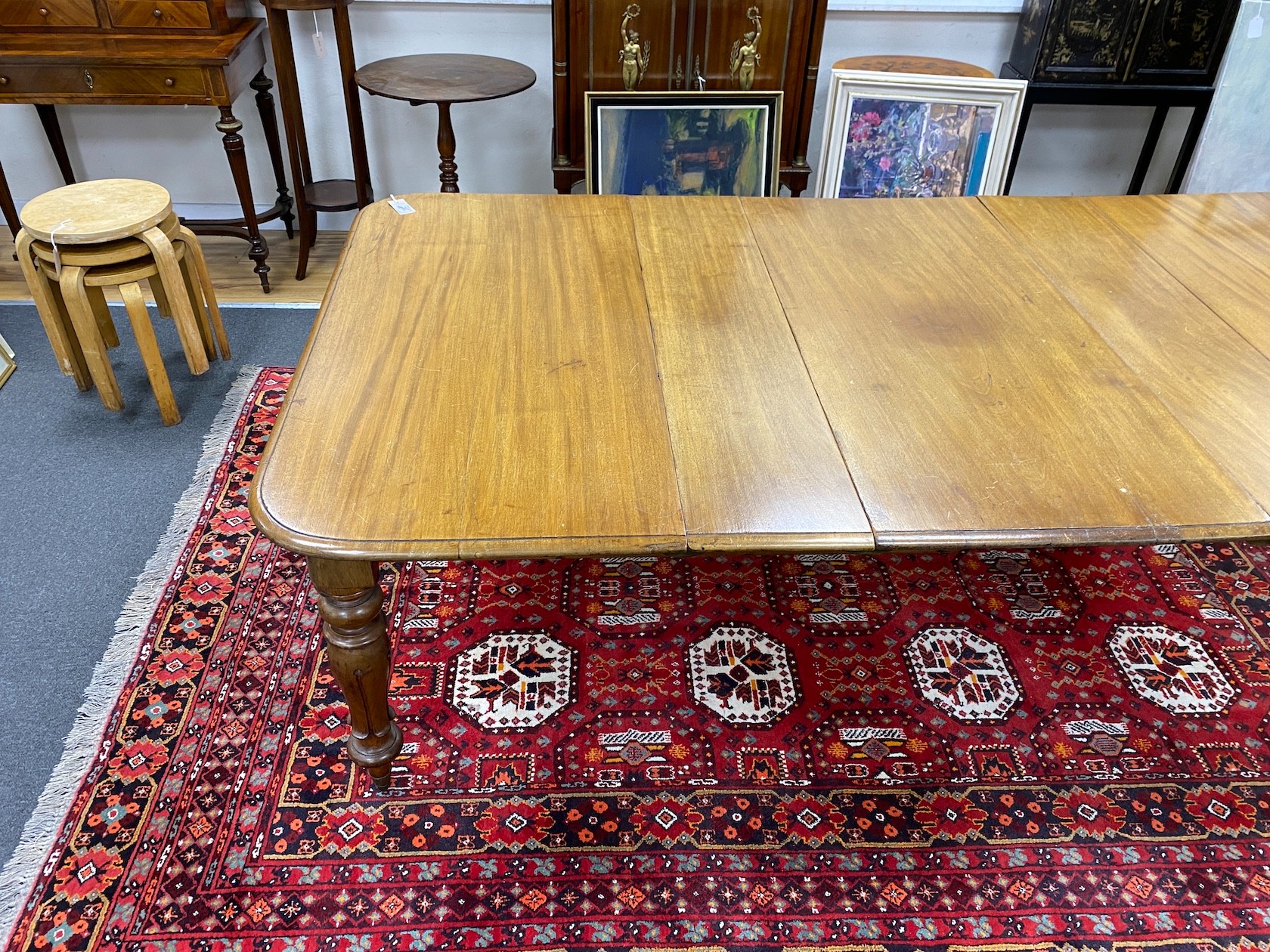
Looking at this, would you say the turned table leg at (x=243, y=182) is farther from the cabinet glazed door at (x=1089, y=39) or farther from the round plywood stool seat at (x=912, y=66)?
the cabinet glazed door at (x=1089, y=39)

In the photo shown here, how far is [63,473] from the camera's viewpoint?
2.39 m

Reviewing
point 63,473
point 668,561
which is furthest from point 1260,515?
point 63,473

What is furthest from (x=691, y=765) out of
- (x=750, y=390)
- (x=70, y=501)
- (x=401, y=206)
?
(x=70, y=501)

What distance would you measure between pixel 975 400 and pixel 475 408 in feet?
2.62

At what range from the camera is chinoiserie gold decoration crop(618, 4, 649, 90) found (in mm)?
2930

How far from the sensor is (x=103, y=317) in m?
2.75

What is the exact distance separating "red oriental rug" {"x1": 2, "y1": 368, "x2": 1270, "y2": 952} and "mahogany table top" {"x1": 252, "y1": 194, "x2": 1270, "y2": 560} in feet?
1.21

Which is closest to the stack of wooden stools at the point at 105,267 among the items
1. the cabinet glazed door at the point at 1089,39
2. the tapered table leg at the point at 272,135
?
the tapered table leg at the point at 272,135

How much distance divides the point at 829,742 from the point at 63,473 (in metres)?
2.02

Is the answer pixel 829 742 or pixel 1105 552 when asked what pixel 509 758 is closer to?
pixel 829 742

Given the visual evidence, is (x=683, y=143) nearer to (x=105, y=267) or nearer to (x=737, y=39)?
(x=737, y=39)

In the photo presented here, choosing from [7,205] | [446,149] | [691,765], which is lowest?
[691,765]

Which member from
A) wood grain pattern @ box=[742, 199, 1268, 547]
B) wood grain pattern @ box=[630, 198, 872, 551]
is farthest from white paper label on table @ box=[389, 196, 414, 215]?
wood grain pattern @ box=[742, 199, 1268, 547]

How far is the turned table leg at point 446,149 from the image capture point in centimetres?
300
